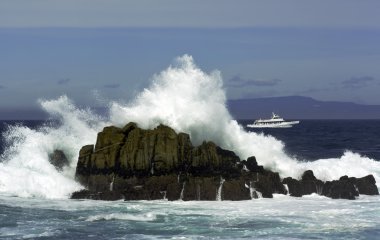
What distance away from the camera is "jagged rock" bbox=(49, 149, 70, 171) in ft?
140

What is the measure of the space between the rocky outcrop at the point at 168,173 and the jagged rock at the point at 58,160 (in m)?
3.62

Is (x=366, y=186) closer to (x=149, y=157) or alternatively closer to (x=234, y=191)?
(x=234, y=191)

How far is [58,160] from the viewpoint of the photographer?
4306 cm

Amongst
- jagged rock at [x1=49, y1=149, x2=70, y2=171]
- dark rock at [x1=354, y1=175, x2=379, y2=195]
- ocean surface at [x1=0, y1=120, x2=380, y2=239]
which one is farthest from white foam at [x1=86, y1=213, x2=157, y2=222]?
dark rock at [x1=354, y1=175, x2=379, y2=195]

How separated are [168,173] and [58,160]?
889 centimetres

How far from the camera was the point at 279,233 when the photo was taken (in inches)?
1086

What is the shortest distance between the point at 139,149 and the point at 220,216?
8346 mm

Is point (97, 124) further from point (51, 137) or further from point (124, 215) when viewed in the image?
point (124, 215)

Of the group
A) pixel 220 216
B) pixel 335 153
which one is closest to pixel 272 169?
pixel 220 216

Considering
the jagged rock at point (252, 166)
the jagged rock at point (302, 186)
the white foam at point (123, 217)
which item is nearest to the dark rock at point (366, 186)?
the jagged rock at point (302, 186)

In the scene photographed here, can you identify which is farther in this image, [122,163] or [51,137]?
[51,137]

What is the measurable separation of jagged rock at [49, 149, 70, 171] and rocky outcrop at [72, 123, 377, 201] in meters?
3.62

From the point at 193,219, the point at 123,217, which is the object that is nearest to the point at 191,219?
the point at 193,219

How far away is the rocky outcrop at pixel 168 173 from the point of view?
3619 cm
